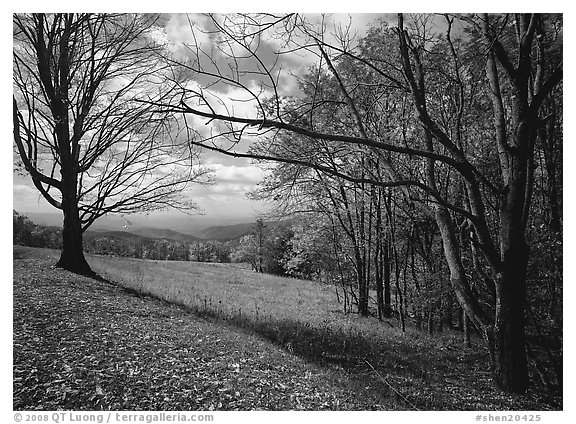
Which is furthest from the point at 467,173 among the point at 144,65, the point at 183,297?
the point at 183,297

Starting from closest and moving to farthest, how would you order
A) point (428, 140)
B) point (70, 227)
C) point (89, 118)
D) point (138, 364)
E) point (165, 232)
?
point (138, 364) < point (428, 140) < point (89, 118) < point (70, 227) < point (165, 232)

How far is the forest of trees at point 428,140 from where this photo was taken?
3.76 metres

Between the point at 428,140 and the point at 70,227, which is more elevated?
the point at 428,140

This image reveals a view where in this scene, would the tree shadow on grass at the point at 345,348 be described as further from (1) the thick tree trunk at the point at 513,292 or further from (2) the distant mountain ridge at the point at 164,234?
(2) the distant mountain ridge at the point at 164,234

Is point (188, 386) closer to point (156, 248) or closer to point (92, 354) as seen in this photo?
point (92, 354)

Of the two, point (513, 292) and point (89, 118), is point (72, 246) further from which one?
point (513, 292)

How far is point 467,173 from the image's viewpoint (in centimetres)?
382

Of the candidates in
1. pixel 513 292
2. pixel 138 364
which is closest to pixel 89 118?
pixel 138 364

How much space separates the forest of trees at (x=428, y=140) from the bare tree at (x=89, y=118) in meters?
0.21

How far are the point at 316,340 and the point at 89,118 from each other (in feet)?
16.2

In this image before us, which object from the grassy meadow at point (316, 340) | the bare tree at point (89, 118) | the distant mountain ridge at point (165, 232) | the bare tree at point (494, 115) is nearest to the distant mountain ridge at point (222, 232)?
the distant mountain ridge at point (165, 232)

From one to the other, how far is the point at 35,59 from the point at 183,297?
4.64 m

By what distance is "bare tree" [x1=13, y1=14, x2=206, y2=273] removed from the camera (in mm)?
4871

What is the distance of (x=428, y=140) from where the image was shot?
4.82 metres
